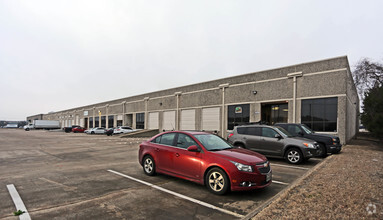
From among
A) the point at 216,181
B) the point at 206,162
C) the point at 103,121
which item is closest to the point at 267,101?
the point at 206,162

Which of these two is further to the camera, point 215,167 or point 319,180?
point 319,180

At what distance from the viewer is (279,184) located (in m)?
5.87

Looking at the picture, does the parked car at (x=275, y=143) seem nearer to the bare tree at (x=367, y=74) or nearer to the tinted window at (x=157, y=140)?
the tinted window at (x=157, y=140)

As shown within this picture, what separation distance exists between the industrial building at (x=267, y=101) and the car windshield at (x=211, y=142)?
1477cm

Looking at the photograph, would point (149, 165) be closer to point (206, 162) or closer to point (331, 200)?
point (206, 162)

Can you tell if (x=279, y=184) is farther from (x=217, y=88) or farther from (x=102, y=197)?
(x=217, y=88)

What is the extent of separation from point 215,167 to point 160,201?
56.5 inches

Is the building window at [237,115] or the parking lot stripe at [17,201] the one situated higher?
the building window at [237,115]

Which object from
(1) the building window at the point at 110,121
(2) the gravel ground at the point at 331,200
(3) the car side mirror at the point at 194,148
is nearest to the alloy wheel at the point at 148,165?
(3) the car side mirror at the point at 194,148

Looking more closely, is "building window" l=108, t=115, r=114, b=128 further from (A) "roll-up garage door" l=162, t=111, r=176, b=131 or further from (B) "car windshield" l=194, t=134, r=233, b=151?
(B) "car windshield" l=194, t=134, r=233, b=151

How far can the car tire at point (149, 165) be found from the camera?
21.1ft

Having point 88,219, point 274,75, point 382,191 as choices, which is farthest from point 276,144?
point 274,75

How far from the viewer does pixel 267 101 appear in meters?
20.9

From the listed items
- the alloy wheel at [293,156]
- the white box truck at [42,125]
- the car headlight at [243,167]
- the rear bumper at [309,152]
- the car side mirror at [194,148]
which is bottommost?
the white box truck at [42,125]
